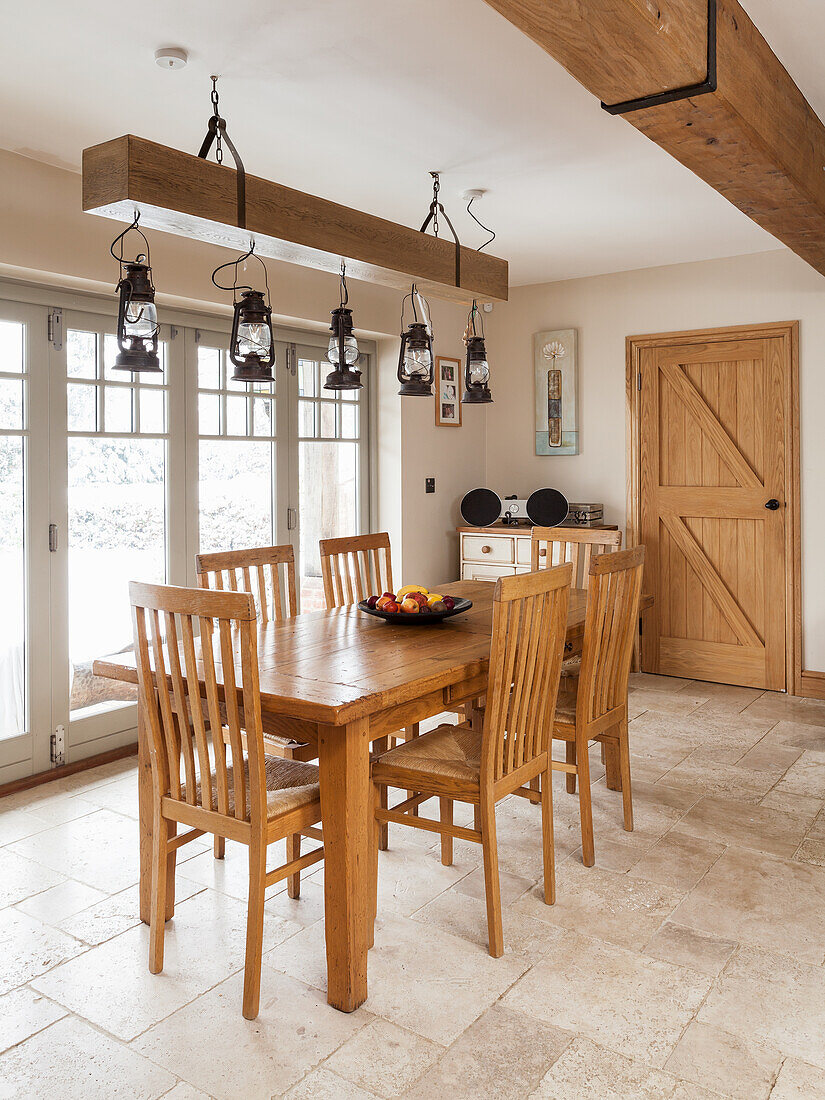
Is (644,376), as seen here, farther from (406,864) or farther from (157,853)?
(157,853)

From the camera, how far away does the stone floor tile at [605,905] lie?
8.09ft

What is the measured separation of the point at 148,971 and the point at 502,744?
1.11 m

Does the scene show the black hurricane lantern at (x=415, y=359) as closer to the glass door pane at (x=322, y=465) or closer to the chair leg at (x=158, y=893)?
the chair leg at (x=158, y=893)

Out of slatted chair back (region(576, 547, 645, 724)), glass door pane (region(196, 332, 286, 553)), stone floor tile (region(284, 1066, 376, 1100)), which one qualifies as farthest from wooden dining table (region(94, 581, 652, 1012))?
glass door pane (region(196, 332, 286, 553))

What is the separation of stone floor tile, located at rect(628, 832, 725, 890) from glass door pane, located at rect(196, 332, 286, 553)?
2.57 metres

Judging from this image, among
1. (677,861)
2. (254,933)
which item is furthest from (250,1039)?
(677,861)

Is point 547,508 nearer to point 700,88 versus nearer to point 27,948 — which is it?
point 700,88

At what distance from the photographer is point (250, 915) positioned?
2.05m

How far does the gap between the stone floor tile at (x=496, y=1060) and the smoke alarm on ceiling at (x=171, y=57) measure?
2.73 metres

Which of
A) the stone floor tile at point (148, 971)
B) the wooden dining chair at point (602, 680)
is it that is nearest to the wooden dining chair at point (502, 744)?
the wooden dining chair at point (602, 680)

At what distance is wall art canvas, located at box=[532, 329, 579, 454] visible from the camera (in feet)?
18.6

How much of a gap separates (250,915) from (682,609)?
3.94 metres

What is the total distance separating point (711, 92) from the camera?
185 centimetres

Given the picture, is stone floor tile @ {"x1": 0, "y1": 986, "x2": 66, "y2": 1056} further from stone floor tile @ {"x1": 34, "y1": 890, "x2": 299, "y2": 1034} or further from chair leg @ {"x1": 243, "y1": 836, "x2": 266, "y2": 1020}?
chair leg @ {"x1": 243, "y1": 836, "x2": 266, "y2": 1020}
